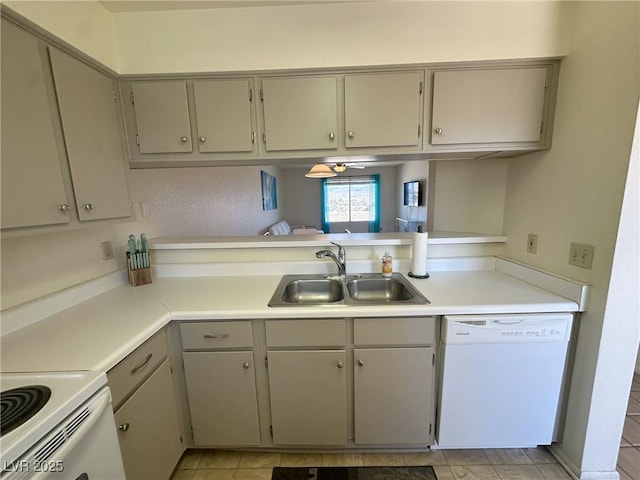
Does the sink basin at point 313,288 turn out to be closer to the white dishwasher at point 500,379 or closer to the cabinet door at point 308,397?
the cabinet door at point 308,397

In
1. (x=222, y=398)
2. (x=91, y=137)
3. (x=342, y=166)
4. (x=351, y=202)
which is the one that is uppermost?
(x=342, y=166)

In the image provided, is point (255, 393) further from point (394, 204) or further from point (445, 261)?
point (394, 204)

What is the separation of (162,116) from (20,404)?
142 cm

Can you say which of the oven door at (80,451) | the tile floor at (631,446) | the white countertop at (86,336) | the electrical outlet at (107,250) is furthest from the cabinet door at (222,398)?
the tile floor at (631,446)

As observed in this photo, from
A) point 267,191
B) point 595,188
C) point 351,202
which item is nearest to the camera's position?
point 595,188

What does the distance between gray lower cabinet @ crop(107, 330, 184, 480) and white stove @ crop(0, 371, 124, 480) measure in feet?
0.37

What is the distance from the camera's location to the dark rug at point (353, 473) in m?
1.42

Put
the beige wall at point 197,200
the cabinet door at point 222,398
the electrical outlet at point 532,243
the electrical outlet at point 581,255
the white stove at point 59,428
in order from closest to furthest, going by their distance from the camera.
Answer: the white stove at point 59,428 < the electrical outlet at point 581,255 < the cabinet door at point 222,398 < the electrical outlet at point 532,243 < the beige wall at point 197,200

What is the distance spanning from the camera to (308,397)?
4.66 feet

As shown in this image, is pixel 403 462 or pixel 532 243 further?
pixel 532 243

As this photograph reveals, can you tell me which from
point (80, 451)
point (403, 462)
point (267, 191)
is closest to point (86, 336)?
A: point (80, 451)

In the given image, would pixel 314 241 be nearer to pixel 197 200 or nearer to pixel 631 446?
pixel 197 200

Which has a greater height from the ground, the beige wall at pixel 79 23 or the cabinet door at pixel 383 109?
the beige wall at pixel 79 23

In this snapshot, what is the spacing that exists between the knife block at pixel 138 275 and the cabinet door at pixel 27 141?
0.68 meters
